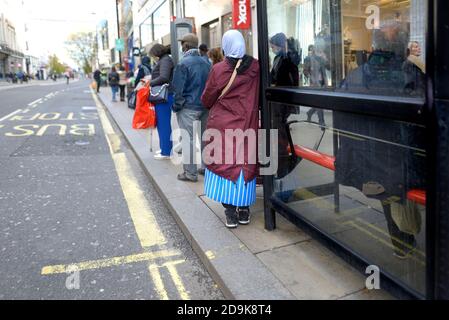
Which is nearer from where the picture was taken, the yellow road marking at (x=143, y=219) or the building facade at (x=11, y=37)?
the yellow road marking at (x=143, y=219)

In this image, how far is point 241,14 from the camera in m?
10.2

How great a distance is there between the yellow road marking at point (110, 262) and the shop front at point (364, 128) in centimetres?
94

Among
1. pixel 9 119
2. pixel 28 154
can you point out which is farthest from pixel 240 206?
pixel 9 119

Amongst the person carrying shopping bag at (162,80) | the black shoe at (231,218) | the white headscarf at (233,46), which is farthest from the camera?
the person carrying shopping bag at (162,80)

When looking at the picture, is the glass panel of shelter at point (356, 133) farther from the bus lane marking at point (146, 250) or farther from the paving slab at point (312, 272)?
the bus lane marking at point (146, 250)

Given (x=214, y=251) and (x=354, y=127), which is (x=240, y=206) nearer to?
(x=214, y=251)

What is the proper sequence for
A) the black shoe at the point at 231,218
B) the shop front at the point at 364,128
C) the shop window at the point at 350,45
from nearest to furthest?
1. the shop front at the point at 364,128
2. the shop window at the point at 350,45
3. the black shoe at the point at 231,218

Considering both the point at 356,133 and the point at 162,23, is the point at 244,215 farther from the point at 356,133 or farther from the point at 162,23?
the point at 162,23

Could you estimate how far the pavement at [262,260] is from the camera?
2.55 meters

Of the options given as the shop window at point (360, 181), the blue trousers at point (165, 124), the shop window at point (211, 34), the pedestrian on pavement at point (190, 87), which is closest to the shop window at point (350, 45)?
the shop window at point (360, 181)

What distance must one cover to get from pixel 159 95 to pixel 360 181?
3.61 meters

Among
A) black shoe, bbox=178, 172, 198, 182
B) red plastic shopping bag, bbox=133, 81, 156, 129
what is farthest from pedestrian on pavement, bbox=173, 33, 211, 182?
red plastic shopping bag, bbox=133, 81, 156, 129

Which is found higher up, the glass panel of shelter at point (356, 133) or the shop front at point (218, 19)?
the shop front at point (218, 19)

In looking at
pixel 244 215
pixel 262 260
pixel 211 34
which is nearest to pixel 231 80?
pixel 244 215
